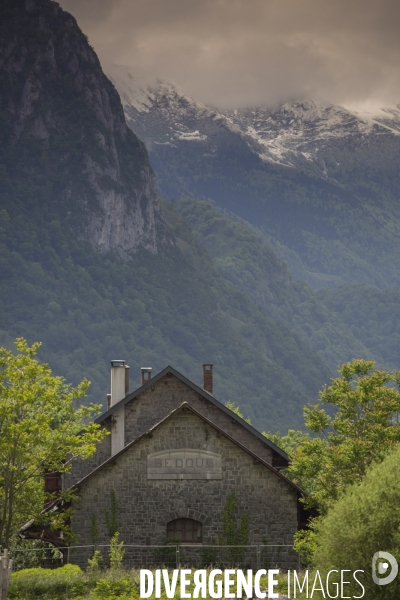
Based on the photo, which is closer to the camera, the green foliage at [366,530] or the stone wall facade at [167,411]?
the green foliage at [366,530]

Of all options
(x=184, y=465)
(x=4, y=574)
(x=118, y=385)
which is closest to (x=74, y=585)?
(x=4, y=574)

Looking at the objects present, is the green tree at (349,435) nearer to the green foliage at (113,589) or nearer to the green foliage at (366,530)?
the green foliage at (366,530)

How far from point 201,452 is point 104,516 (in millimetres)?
4218

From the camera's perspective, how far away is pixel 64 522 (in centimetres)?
3784

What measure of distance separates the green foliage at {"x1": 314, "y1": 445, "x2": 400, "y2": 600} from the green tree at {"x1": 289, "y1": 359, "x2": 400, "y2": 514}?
783cm

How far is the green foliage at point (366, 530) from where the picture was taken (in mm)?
25938

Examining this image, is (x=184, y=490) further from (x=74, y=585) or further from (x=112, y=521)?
(x=74, y=585)

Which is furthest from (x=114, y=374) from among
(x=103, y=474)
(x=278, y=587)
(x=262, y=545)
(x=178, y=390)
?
(x=278, y=587)

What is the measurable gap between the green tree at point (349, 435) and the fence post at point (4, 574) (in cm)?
1161

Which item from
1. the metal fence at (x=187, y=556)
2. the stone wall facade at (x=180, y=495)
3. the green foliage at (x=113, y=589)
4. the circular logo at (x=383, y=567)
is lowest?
the green foliage at (x=113, y=589)

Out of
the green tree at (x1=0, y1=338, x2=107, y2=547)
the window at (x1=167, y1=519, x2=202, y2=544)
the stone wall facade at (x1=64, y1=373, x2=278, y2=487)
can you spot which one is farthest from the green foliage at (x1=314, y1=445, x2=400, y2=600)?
the stone wall facade at (x1=64, y1=373, x2=278, y2=487)

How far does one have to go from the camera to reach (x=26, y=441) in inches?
1357

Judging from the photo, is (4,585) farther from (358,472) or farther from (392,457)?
(358,472)

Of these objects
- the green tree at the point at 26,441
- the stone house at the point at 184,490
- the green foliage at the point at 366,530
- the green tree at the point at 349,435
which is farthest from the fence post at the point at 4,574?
the green tree at the point at 349,435
